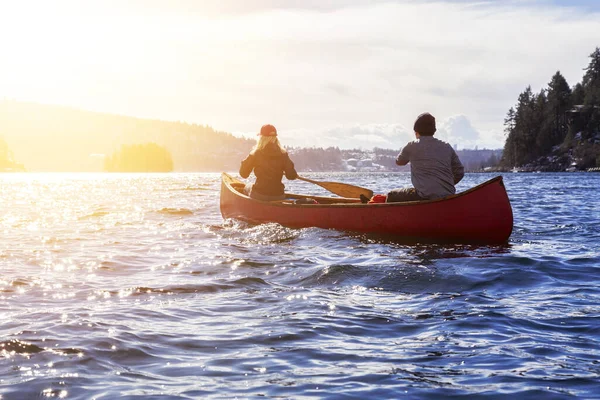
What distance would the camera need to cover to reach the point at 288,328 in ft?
18.2

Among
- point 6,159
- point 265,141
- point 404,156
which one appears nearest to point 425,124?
point 404,156

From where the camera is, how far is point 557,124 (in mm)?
118750

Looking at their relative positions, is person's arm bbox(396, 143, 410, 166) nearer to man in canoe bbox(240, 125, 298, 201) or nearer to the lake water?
the lake water

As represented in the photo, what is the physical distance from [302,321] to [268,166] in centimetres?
897

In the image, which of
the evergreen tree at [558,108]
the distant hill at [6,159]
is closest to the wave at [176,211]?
the evergreen tree at [558,108]

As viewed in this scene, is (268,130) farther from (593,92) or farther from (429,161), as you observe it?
(593,92)

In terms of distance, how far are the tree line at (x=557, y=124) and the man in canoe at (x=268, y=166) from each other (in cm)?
10125

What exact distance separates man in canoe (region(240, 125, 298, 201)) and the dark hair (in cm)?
364

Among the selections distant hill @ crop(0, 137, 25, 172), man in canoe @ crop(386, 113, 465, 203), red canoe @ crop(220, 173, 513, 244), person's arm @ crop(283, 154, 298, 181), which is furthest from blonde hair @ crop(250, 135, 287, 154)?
distant hill @ crop(0, 137, 25, 172)

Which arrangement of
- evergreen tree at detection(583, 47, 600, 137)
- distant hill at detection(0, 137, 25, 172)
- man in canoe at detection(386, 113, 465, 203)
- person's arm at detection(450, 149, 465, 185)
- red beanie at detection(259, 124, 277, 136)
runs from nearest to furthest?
man in canoe at detection(386, 113, 465, 203) < person's arm at detection(450, 149, 465, 185) < red beanie at detection(259, 124, 277, 136) < evergreen tree at detection(583, 47, 600, 137) < distant hill at detection(0, 137, 25, 172)

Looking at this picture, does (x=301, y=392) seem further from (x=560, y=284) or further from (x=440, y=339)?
(x=560, y=284)

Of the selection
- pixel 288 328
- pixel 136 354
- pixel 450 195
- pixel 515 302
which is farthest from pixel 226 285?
pixel 450 195

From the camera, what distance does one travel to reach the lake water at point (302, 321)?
4168 millimetres

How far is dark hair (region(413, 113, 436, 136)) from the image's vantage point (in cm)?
1084
